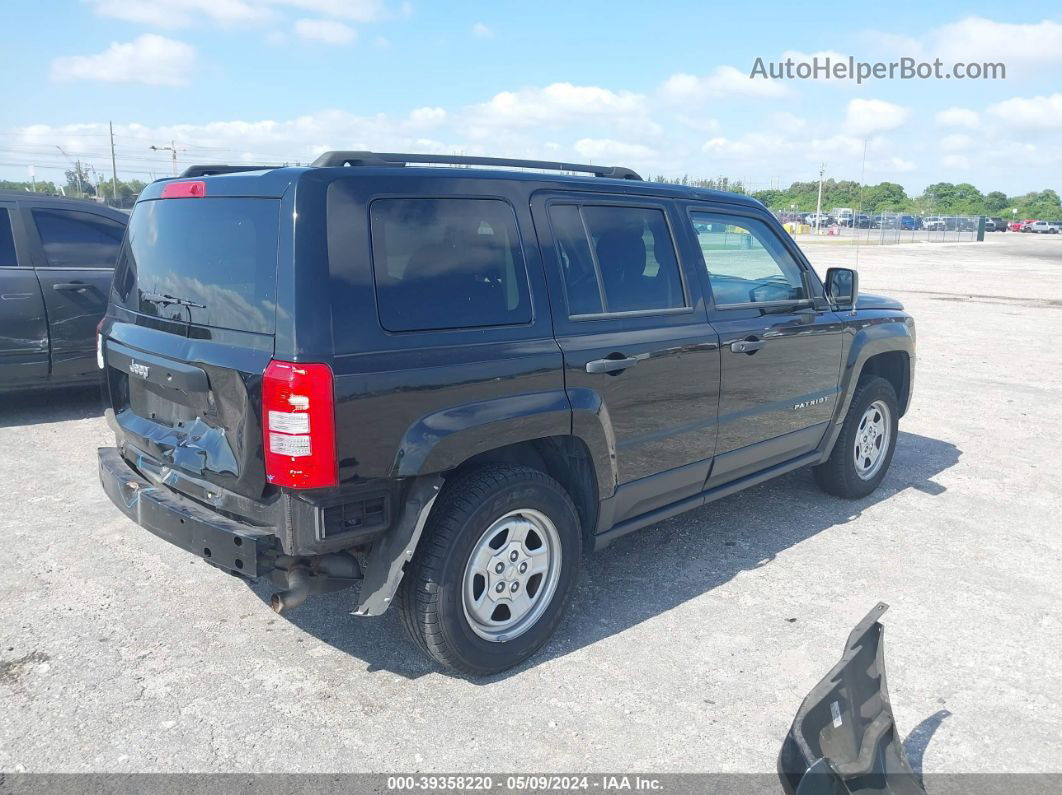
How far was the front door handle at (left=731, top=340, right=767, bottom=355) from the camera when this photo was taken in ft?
14.0

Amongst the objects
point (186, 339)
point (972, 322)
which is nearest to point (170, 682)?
point (186, 339)

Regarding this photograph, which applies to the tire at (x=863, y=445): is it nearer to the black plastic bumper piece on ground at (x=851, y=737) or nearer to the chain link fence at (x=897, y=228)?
the black plastic bumper piece on ground at (x=851, y=737)

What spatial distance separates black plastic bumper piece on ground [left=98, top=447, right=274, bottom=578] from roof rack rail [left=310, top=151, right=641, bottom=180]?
1.35 m

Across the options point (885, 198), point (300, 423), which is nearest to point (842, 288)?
point (300, 423)

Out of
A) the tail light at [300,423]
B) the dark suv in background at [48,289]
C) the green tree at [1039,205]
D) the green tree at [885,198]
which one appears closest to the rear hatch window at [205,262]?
the tail light at [300,423]

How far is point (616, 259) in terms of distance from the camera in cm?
385

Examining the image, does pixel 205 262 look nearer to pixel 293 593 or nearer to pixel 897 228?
pixel 293 593

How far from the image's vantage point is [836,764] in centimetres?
253

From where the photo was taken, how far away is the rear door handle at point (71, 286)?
6801 millimetres

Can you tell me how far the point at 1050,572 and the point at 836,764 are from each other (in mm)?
2681

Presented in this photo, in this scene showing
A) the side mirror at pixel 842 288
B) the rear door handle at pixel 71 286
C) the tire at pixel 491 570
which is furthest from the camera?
the rear door handle at pixel 71 286

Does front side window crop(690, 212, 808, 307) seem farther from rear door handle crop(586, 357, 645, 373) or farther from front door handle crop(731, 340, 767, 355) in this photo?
rear door handle crop(586, 357, 645, 373)

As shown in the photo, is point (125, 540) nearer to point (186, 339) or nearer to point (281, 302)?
point (186, 339)

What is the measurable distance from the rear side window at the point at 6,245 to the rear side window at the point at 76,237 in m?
0.20
